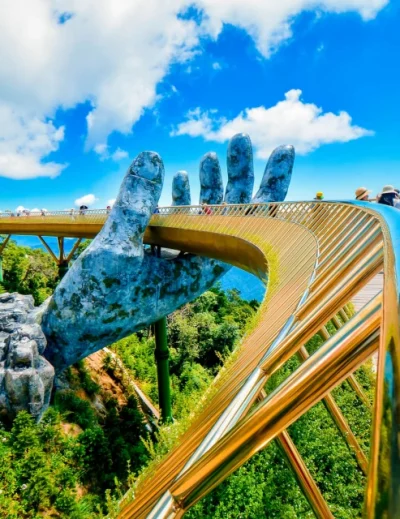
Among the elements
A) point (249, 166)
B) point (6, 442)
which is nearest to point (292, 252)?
point (6, 442)

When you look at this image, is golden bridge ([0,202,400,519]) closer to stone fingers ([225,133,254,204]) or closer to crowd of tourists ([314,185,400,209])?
crowd of tourists ([314,185,400,209])

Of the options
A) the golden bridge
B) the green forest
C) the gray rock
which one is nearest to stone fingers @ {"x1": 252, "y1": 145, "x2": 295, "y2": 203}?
the gray rock

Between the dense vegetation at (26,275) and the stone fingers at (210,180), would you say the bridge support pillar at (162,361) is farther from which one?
the dense vegetation at (26,275)

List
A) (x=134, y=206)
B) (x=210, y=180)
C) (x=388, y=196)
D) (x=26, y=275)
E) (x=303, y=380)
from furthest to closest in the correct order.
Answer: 1. (x=26, y=275)
2. (x=210, y=180)
3. (x=134, y=206)
4. (x=388, y=196)
5. (x=303, y=380)

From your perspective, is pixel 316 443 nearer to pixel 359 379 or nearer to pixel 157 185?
pixel 359 379

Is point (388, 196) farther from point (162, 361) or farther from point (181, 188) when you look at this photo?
point (162, 361)

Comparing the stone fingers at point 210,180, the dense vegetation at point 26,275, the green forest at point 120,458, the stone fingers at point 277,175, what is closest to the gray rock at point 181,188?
the stone fingers at point 210,180

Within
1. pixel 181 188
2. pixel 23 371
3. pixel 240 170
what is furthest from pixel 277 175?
pixel 23 371
